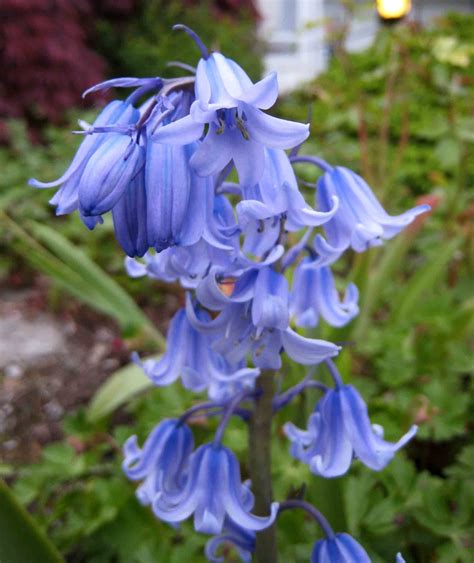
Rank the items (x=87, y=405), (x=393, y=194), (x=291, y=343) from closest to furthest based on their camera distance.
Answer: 1. (x=291, y=343)
2. (x=87, y=405)
3. (x=393, y=194)

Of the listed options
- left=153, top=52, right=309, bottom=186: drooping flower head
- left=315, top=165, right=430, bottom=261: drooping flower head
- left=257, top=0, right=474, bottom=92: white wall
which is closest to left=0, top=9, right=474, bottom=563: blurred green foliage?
left=315, top=165, right=430, bottom=261: drooping flower head

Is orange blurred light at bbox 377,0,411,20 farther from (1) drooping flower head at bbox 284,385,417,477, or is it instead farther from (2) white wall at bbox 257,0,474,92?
(2) white wall at bbox 257,0,474,92

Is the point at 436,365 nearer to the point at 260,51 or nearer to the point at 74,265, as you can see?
the point at 74,265

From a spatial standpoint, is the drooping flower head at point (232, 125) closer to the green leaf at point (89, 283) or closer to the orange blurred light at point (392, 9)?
the green leaf at point (89, 283)

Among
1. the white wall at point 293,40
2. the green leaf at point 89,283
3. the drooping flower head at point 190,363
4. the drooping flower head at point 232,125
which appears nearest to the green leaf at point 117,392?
the green leaf at point 89,283

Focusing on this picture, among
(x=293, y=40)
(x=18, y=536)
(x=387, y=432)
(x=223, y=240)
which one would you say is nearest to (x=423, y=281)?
(x=387, y=432)

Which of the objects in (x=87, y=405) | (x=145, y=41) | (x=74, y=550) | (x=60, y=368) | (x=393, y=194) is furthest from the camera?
(x=145, y=41)

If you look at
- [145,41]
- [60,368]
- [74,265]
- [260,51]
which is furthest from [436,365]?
[260,51]
